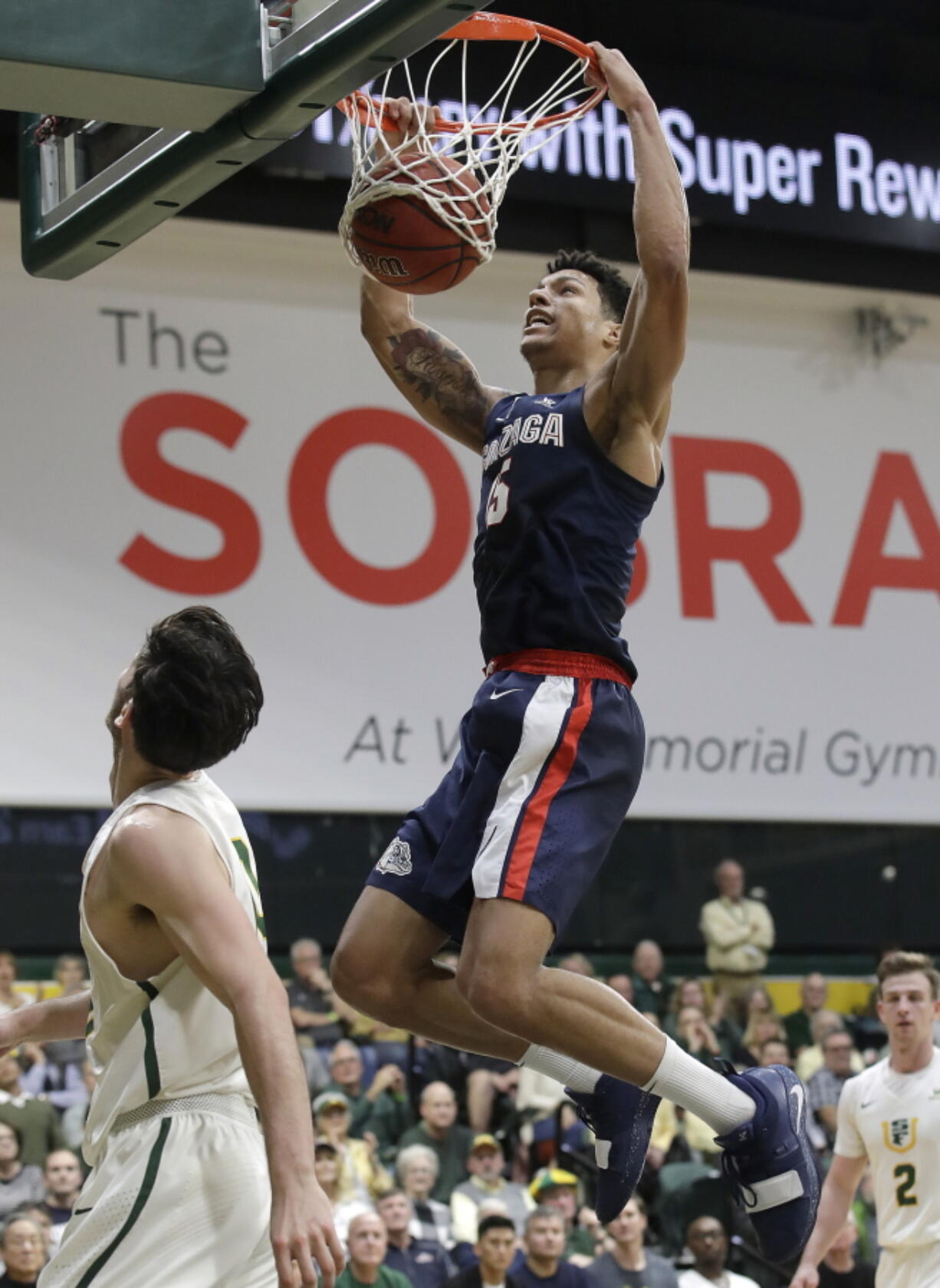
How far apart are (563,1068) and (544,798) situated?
73 centimetres

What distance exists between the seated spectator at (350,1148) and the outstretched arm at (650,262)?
6.20 m

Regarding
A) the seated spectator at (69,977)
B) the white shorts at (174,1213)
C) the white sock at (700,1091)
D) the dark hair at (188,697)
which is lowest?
the seated spectator at (69,977)

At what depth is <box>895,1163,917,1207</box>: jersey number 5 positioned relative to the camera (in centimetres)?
672

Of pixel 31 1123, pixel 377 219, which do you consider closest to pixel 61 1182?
pixel 31 1123

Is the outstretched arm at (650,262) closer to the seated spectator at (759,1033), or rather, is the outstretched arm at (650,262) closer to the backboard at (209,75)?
the backboard at (209,75)

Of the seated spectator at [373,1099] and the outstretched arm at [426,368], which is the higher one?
the outstretched arm at [426,368]

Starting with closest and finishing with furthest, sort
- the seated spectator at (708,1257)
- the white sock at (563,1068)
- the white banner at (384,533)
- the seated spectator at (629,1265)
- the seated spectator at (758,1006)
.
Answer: the white sock at (563,1068)
the seated spectator at (629,1265)
the seated spectator at (708,1257)
the white banner at (384,533)
the seated spectator at (758,1006)

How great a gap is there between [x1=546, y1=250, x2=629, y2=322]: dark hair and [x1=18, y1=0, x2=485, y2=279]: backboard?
1.32 metres

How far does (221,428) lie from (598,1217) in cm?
836

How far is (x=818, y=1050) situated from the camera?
11.7m

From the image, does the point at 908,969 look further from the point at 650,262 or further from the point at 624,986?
the point at 624,986

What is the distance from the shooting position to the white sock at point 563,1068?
437 centimetres

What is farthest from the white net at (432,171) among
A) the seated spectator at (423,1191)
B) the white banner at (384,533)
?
the white banner at (384,533)

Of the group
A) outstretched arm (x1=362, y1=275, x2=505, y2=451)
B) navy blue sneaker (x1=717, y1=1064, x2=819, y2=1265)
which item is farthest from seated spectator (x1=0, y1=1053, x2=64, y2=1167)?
navy blue sneaker (x1=717, y1=1064, x2=819, y2=1265)
